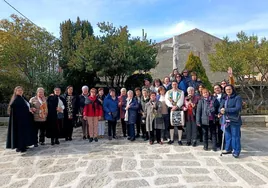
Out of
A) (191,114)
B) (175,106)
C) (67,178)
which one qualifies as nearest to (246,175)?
(191,114)

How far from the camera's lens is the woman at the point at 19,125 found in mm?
6105

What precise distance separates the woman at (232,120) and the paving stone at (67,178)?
3653 millimetres

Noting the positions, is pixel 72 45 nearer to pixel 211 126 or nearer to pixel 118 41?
pixel 118 41

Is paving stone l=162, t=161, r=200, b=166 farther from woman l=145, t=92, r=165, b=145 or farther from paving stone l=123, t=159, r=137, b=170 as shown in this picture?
woman l=145, t=92, r=165, b=145

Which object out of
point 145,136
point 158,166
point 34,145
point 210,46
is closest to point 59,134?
point 34,145

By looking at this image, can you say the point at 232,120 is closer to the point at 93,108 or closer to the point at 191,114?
the point at 191,114

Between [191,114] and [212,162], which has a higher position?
[191,114]

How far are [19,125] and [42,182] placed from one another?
247 cm

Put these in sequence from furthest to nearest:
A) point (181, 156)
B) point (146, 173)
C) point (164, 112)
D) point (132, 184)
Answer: point (164, 112)
point (181, 156)
point (146, 173)
point (132, 184)

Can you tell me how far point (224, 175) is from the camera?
14.4 ft

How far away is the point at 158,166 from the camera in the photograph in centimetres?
491

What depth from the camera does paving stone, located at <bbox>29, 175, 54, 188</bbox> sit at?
162 inches

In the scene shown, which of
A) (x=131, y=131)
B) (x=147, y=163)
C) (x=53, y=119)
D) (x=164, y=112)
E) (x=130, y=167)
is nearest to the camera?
(x=130, y=167)

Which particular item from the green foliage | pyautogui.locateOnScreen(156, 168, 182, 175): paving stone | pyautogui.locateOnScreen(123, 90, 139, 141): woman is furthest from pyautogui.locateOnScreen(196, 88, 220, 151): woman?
the green foliage
